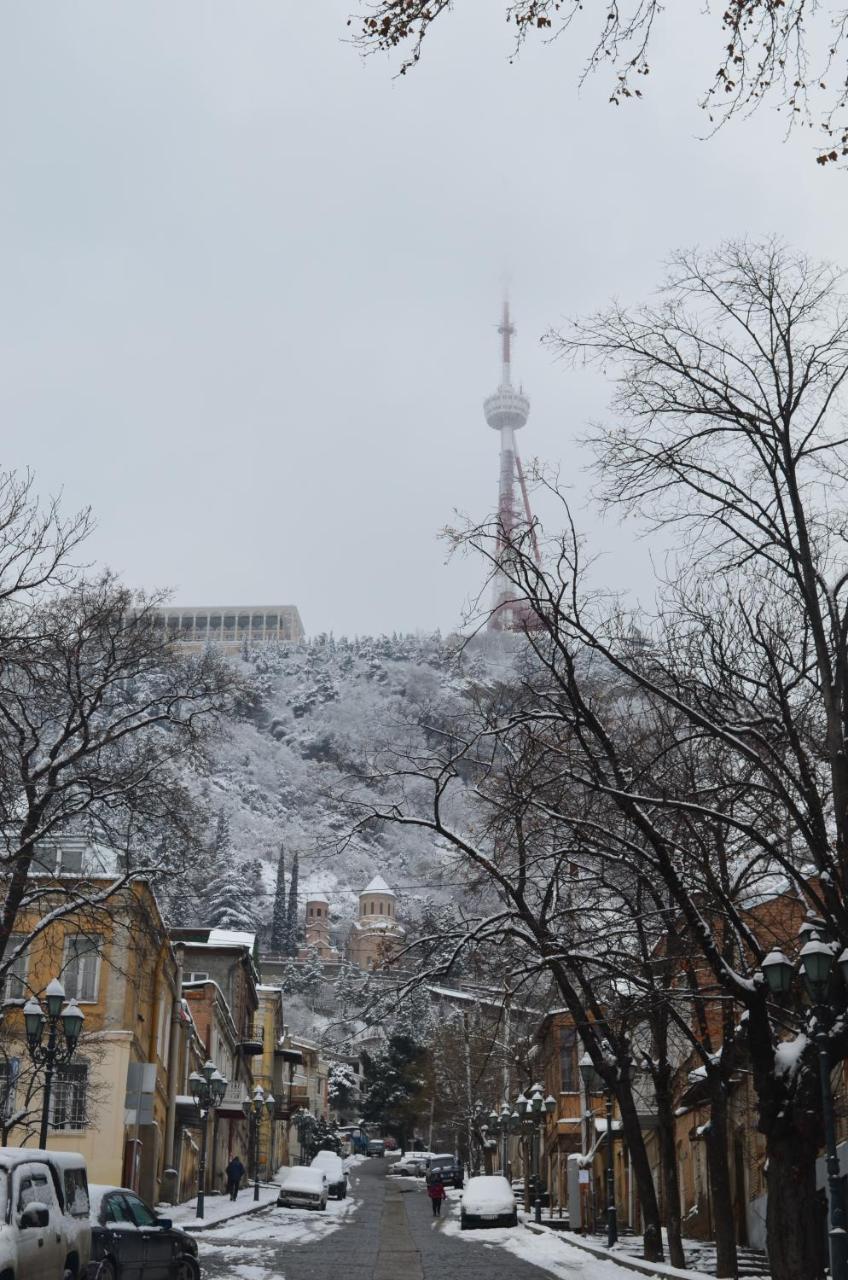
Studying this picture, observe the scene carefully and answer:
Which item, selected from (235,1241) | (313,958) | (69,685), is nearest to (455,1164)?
(235,1241)

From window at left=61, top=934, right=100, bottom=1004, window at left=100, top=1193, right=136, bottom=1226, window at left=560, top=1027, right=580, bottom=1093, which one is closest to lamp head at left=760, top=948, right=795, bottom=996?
window at left=100, top=1193, right=136, bottom=1226

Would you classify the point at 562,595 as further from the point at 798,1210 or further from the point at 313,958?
the point at 313,958

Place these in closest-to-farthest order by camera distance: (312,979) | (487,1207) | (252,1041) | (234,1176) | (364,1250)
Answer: (364,1250)
(487,1207)
(234,1176)
(252,1041)
(312,979)

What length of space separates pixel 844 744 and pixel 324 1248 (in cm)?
1977

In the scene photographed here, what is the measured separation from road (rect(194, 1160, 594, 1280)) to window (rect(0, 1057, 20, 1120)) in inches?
194

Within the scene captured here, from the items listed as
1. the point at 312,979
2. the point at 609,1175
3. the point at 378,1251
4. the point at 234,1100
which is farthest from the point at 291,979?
the point at 378,1251

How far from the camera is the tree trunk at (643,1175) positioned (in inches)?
931

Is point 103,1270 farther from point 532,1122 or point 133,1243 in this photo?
point 532,1122

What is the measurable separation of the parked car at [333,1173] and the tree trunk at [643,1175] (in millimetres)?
32978

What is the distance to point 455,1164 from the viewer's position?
7769 cm

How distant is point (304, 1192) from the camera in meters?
47.4

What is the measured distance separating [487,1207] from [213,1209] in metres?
9.21

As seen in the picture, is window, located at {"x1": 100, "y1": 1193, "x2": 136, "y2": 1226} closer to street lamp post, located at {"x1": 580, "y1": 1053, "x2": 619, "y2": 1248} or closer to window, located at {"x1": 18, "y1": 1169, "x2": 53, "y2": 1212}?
window, located at {"x1": 18, "y1": 1169, "x2": 53, "y2": 1212}

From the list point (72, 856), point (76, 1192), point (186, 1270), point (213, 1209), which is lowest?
point (213, 1209)
